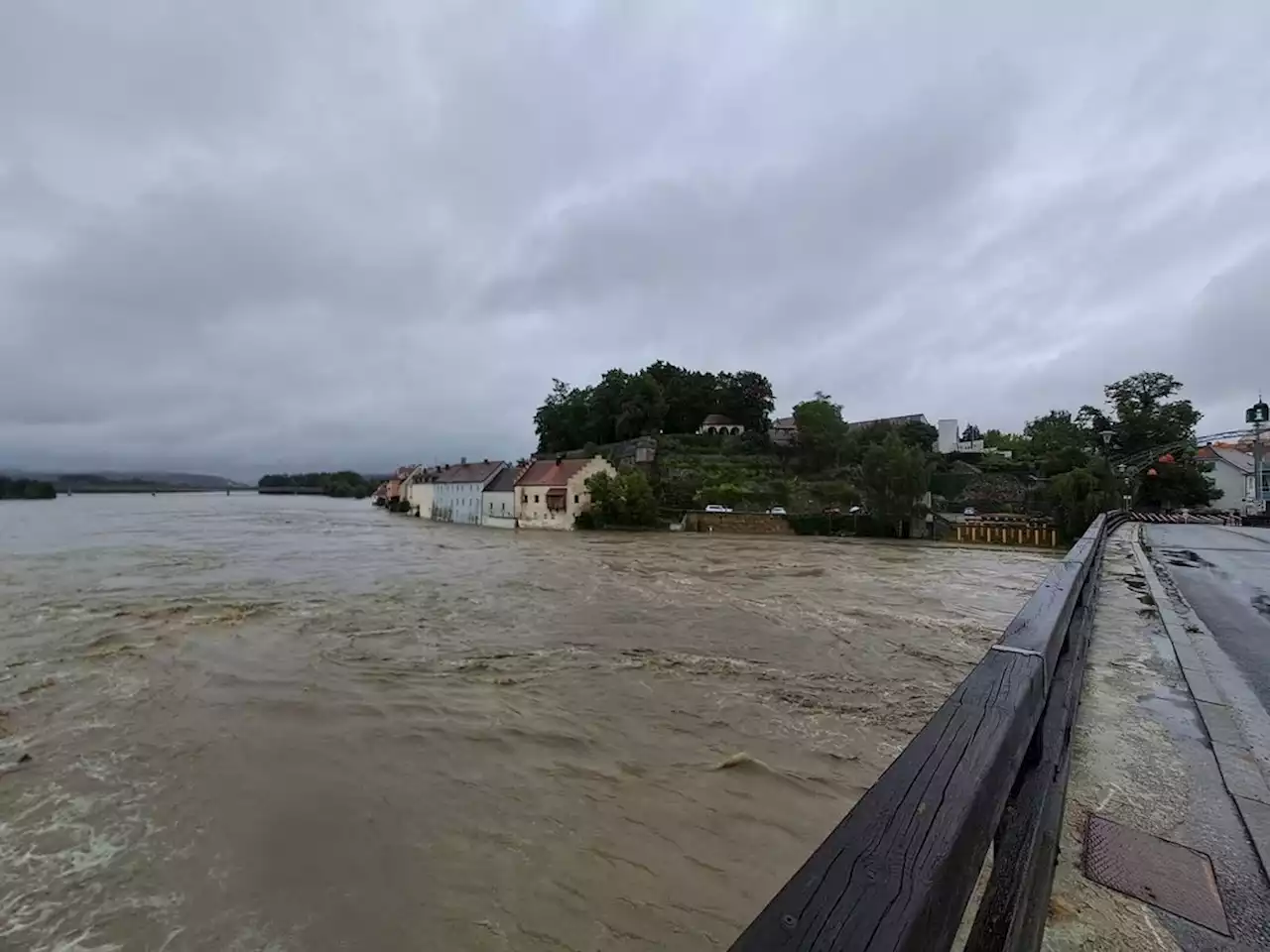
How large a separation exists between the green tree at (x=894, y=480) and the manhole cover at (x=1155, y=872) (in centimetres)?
4042

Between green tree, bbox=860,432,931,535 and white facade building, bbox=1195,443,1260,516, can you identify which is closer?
green tree, bbox=860,432,931,535

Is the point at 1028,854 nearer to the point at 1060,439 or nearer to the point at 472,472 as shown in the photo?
the point at 472,472

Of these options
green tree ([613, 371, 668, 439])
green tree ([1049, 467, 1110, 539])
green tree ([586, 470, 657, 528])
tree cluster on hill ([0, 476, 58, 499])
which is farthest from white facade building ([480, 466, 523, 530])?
tree cluster on hill ([0, 476, 58, 499])

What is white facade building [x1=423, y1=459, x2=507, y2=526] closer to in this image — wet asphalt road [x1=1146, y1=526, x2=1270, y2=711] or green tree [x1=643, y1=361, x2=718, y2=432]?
green tree [x1=643, y1=361, x2=718, y2=432]

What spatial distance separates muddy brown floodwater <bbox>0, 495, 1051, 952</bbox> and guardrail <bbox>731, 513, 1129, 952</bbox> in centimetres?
286

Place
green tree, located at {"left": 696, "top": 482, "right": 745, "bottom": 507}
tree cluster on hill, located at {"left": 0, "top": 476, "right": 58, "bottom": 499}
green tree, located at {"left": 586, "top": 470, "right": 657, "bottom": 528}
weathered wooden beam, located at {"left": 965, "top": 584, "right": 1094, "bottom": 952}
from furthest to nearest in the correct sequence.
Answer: tree cluster on hill, located at {"left": 0, "top": 476, "right": 58, "bottom": 499}
green tree, located at {"left": 696, "top": 482, "right": 745, "bottom": 507}
green tree, located at {"left": 586, "top": 470, "right": 657, "bottom": 528}
weathered wooden beam, located at {"left": 965, "top": 584, "right": 1094, "bottom": 952}

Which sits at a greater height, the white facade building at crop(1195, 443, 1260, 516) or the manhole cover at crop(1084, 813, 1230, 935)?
the white facade building at crop(1195, 443, 1260, 516)

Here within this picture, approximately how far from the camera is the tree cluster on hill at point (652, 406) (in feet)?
227

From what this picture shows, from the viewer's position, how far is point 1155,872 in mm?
2012

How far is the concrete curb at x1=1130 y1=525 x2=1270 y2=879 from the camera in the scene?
2.23 meters

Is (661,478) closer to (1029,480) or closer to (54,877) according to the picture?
(1029,480)

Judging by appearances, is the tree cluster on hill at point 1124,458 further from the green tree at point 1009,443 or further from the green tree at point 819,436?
the green tree at point 819,436

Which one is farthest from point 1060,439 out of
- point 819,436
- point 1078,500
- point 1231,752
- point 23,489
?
point 23,489

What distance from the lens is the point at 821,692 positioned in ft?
26.9
